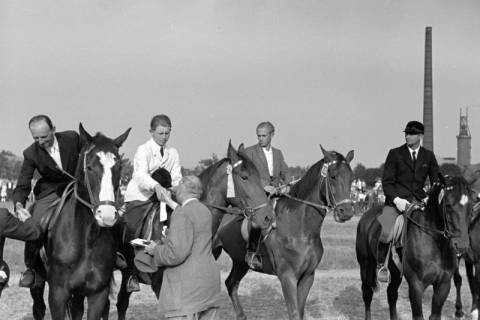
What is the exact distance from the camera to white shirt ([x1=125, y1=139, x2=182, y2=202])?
8977mm

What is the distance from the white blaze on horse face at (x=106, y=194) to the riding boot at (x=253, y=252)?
4063 mm

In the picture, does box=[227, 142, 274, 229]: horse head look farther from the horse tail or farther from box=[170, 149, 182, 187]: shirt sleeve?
the horse tail

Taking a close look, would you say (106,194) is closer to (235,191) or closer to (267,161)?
(235,191)

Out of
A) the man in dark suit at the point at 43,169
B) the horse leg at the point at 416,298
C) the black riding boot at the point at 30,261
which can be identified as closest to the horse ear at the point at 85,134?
the man in dark suit at the point at 43,169

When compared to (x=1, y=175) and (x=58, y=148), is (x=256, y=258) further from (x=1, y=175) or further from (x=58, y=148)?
(x=1, y=175)

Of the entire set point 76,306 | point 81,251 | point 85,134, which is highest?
point 85,134

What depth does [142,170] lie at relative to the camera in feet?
29.6

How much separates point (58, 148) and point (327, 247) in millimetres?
17484

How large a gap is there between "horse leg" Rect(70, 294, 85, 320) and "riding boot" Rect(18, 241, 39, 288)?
1.93 feet

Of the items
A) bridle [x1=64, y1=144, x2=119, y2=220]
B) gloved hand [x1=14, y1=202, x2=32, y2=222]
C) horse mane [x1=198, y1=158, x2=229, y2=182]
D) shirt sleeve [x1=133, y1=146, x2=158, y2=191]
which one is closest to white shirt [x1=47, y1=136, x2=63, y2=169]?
bridle [x1=64, y1=144, x2=119, y2=220]

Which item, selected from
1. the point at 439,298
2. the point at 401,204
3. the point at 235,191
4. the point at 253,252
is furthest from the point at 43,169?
the point at 439,298

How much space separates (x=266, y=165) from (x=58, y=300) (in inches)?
187

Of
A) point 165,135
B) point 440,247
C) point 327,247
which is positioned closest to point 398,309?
point 440,247

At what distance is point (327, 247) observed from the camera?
24828 millimetres
